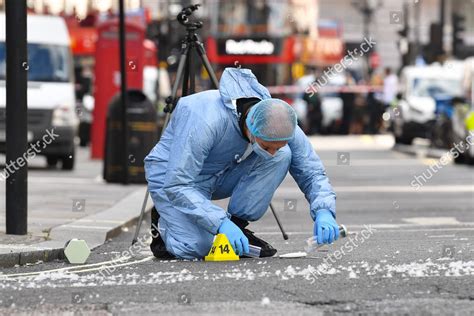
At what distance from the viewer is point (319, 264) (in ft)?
29.0

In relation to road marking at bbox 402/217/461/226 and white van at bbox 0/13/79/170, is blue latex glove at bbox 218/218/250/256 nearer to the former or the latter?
road marking at bbox 402/217/461/226

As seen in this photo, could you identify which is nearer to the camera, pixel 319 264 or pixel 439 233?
pixel 319 264

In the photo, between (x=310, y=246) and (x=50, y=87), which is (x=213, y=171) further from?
(x=50, y=87)

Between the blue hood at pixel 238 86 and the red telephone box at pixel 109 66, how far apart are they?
16.6m

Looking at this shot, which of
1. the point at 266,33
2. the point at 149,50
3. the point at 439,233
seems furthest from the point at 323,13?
the point at 439,233

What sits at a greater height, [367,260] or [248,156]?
[248,156]

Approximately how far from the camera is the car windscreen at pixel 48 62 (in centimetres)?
2255

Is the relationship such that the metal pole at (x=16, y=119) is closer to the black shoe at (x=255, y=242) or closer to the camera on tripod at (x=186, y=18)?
the camera on tripod at (x=186, y=18)

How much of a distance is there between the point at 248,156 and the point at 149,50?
89.5 ft

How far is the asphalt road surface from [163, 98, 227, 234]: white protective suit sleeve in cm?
31

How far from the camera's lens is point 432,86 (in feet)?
113

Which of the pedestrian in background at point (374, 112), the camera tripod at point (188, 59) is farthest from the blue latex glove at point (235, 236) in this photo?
the pedestrian in background at point (374, 112)

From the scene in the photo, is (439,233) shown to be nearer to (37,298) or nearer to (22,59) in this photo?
(22,59)

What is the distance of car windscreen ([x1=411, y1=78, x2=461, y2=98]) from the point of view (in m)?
34.1
